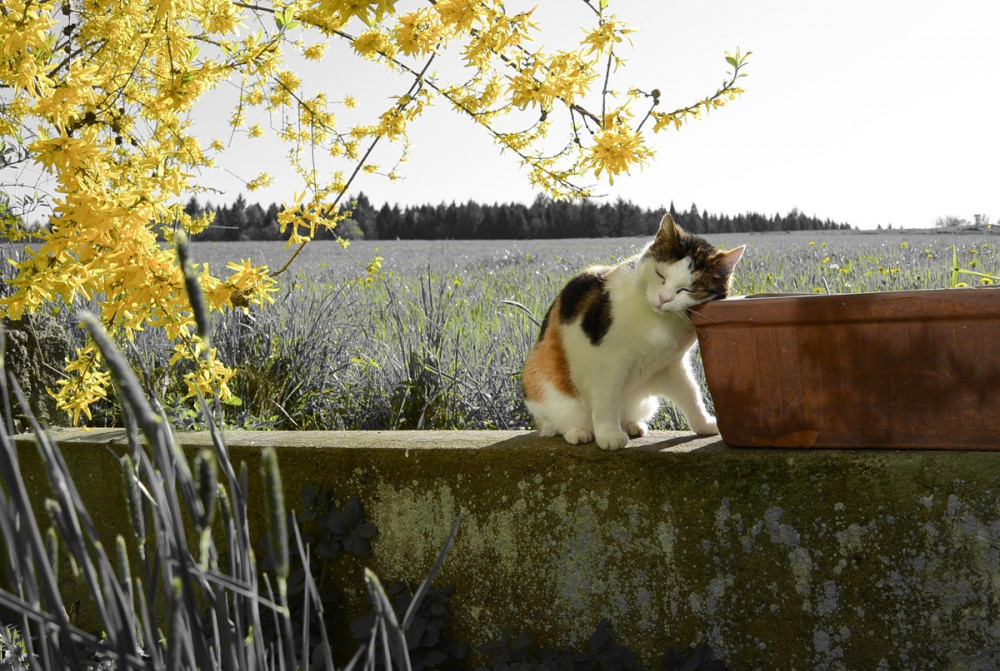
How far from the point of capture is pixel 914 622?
5.41 ft

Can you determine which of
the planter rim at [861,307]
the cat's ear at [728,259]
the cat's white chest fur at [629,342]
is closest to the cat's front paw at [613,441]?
the cat's white chest fur at [629,342]

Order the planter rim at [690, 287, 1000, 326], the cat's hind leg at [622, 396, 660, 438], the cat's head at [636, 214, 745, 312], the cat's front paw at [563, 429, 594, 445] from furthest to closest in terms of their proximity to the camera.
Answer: the cat's hind leg at [622, 396, 660, 438]
the cat's front paw at [563, 429, 594, 445]
the cat's head at [636, 214, 745, 312]
the planter rim at [690, 287, 1000, 326]

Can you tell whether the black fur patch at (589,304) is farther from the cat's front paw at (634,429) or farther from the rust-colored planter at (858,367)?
the cat's front paw at (634,429)

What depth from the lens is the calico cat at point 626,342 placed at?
5.97 ft

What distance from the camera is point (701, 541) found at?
1769 millimetres

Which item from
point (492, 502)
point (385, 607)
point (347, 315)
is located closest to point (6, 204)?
point (347, 315)

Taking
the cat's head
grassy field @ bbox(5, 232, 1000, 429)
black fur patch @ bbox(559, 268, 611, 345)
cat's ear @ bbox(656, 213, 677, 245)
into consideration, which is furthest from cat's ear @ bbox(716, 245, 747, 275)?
grassy field @ bbox(5, 232, 1000, 429)

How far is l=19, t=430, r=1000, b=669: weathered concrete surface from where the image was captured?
1.62 meters

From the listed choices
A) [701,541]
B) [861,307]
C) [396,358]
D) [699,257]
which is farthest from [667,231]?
[396,358]

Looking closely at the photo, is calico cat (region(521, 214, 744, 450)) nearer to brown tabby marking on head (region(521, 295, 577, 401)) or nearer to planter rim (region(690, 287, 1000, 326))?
brown tabby marking on head (region(521, 295, 577, 401))

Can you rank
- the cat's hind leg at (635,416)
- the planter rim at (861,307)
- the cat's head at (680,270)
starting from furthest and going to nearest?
the cat's hind leg at (635,416) → the cat's head at (680,270) → the planter rim at (861,307)

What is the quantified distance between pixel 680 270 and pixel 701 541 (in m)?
0.60

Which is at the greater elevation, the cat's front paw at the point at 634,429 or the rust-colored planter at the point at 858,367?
the rust-colored planter at the point at 858,367

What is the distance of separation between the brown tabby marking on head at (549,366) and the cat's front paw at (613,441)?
16cm
